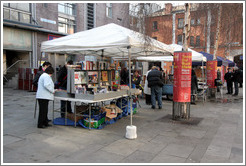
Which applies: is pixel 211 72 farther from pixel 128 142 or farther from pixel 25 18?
pixel 25 18

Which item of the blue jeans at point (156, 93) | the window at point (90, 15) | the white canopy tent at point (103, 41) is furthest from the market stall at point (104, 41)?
the window at point (90, 15)

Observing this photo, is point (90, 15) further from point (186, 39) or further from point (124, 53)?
point (186, 39)

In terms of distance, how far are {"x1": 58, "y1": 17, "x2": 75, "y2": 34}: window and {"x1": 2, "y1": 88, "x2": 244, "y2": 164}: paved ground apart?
14466 millimetres

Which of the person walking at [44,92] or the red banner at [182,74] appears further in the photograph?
the red banner at [182,74]

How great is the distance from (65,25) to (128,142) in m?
17.7

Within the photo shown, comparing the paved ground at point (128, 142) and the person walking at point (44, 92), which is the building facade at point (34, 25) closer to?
the person walking at point (44, 92)

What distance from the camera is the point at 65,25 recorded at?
20.4 meters

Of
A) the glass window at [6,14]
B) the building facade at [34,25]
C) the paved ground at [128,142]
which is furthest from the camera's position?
the building facade at [34,25]

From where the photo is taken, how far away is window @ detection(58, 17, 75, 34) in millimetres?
19980

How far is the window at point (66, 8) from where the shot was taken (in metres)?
19.9

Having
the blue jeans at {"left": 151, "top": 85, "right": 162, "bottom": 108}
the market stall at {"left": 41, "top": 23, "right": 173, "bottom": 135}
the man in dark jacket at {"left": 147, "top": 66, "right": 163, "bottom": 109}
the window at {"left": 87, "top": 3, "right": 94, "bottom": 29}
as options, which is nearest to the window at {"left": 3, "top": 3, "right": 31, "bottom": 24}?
the window at {"left": 87, "top": 3, "right": 94, "bottom": 29}

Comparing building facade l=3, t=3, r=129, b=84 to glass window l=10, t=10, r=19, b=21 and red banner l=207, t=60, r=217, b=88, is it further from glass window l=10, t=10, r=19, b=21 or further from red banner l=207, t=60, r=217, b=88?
red banner l=207, t=60, r=217, b=88

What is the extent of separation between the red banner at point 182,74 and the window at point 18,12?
14478 mm

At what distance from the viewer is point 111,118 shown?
6414mm
